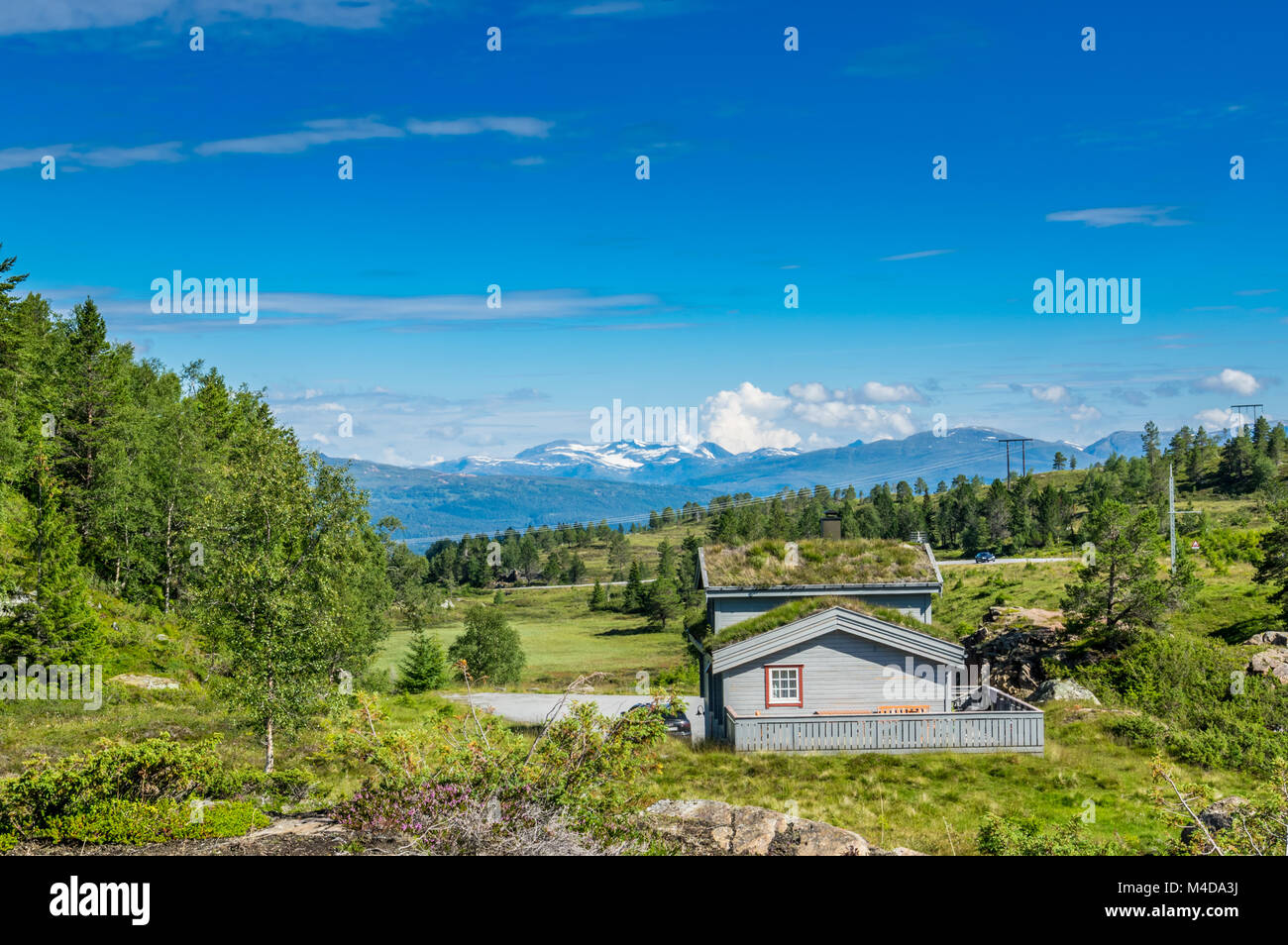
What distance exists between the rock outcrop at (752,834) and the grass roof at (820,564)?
18.1 m

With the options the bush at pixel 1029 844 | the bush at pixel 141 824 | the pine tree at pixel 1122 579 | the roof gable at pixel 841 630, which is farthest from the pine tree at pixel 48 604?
the pine tree at pixel 1122 579

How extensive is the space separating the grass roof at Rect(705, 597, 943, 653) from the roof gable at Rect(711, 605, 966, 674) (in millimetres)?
209

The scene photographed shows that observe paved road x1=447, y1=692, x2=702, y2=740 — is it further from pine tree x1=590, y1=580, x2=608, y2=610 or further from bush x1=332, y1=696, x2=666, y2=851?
pine tree x1=590, y1=580, x2=608, y2=610

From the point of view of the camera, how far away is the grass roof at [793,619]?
28.3 m

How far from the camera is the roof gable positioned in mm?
27844

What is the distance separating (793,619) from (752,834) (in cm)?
1715

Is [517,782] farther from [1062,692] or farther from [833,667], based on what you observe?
[1062,692]

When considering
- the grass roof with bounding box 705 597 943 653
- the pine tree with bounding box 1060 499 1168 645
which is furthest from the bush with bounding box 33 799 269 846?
the pine tree with bounding box 1060 499 1168 645

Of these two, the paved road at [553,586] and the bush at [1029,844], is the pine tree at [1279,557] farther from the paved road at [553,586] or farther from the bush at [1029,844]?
the paved road at [553,586]

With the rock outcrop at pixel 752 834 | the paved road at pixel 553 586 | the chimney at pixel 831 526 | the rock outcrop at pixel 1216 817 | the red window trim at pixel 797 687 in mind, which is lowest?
the paved road at pixel 553 586

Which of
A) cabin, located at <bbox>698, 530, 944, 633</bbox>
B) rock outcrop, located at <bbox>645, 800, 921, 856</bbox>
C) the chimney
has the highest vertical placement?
the chimney

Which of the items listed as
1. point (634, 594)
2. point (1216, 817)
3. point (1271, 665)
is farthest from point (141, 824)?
point (634, 594)
